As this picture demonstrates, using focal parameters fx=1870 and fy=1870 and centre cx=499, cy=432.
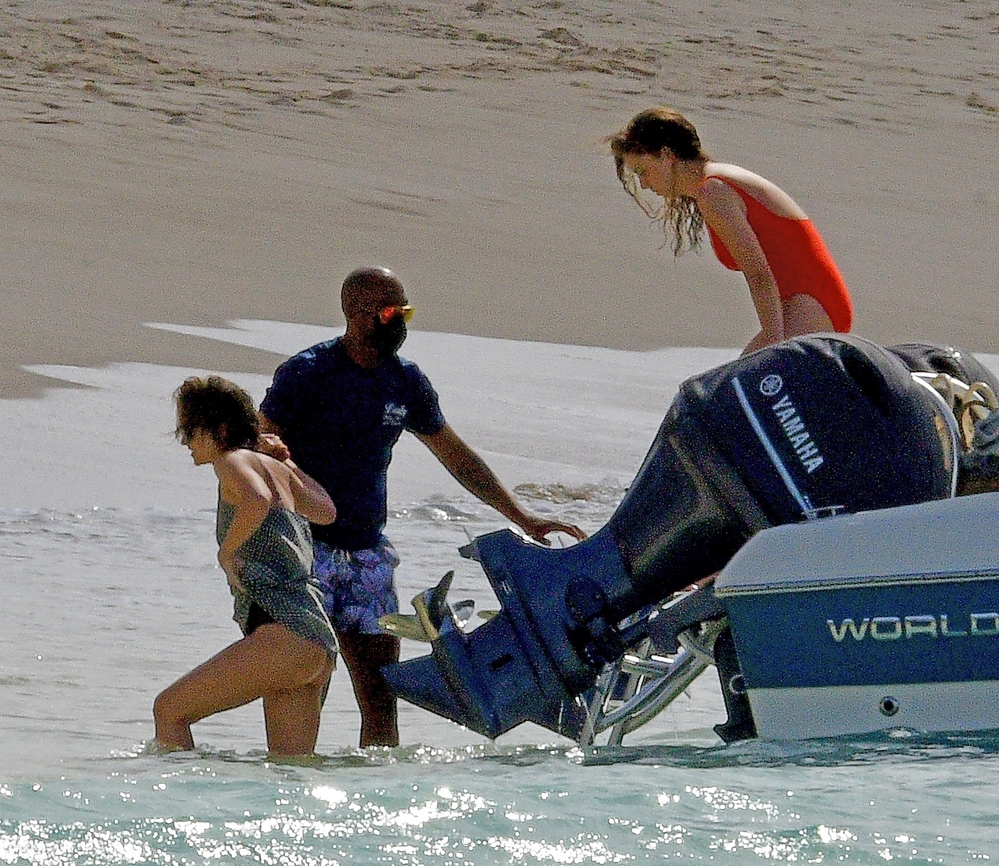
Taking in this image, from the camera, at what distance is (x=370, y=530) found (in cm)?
455

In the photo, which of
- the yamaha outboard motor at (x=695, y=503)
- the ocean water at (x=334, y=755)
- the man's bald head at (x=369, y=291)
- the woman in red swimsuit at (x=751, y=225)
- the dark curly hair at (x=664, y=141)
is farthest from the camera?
the dark curly hair at (x=664, y=141)

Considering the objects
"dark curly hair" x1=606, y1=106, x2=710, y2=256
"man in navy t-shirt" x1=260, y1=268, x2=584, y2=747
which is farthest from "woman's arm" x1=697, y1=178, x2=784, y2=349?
"man in navy t-shirt" x1=260, y1=268, x2=584, y2=747

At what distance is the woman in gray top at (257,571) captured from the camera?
4.19 meters

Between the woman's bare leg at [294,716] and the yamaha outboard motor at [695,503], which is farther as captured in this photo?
the woman's bare leg at [294,716]

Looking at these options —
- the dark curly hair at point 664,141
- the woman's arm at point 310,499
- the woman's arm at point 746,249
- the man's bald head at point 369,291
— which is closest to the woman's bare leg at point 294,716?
the woman's arm at point 310,499

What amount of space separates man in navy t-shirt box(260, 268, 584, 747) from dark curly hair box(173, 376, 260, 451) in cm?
31

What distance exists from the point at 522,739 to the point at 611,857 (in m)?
1.71

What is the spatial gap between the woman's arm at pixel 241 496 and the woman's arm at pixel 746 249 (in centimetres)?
129

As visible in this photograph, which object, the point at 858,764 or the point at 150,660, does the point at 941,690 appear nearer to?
the point at 858,764

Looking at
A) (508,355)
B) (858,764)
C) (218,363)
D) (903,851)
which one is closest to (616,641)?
(858,764)

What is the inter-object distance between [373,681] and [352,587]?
0.26 m

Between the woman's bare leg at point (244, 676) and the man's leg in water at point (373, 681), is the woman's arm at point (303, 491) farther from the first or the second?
the man's leg in water at point (373, 681)

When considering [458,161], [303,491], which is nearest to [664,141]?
[303,491]

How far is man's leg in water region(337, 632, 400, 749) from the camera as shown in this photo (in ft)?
15.0
